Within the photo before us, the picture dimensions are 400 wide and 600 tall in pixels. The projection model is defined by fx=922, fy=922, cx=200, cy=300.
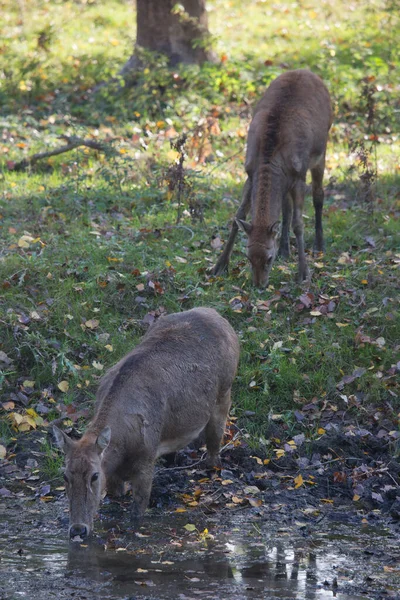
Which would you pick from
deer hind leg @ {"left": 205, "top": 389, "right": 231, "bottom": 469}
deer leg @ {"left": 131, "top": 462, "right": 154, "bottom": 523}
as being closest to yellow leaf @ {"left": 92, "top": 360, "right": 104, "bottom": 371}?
deer hind leg @ {"left": 205, "top": 389, "right": 231, "bottom": 469}

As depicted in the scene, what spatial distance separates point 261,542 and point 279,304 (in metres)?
3.76

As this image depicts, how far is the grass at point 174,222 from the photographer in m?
9.20

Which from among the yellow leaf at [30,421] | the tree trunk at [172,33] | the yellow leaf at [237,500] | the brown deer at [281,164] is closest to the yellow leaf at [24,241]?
the brown deer at [281,164]

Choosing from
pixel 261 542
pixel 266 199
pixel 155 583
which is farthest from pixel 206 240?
pixel 155 583

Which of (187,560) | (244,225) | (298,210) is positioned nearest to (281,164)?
(298,210)

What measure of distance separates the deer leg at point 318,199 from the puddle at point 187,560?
4.96 meters

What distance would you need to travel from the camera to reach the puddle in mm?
5977

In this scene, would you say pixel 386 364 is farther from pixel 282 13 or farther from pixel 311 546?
pixel 282 13

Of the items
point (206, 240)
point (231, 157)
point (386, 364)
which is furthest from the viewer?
point (231, 157)

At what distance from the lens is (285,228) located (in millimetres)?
11602

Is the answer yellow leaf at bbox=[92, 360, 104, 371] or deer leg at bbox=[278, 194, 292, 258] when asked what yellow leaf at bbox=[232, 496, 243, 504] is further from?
deer leg at bbox=[278, 194, 292, 258]

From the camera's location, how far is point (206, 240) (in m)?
11.7

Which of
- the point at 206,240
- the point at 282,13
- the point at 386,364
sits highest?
the point at 282,13

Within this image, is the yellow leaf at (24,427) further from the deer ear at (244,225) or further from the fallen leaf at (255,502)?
the deer ear at (244,225)
